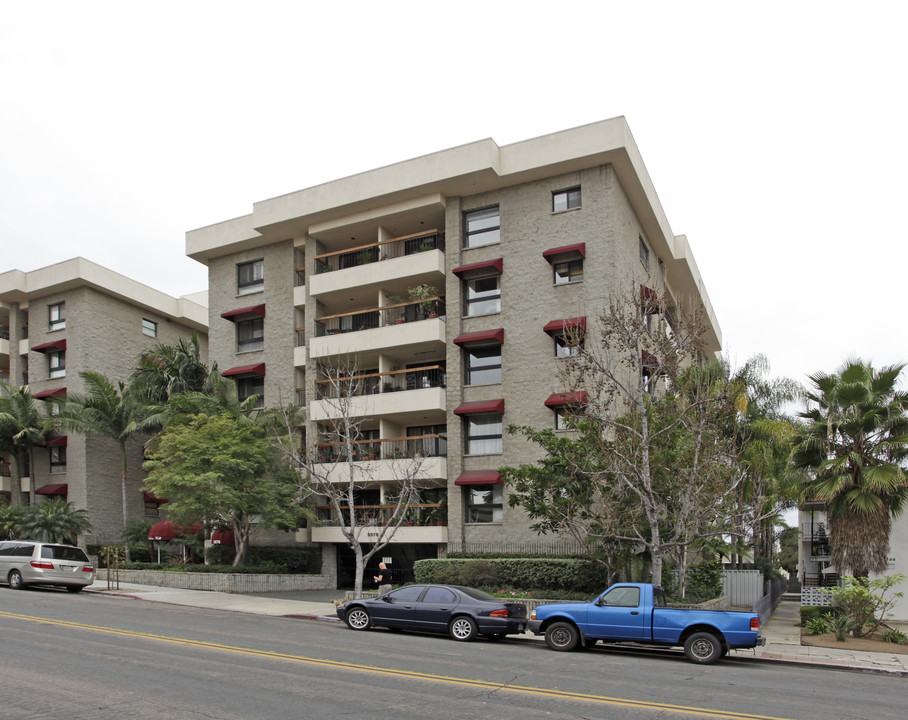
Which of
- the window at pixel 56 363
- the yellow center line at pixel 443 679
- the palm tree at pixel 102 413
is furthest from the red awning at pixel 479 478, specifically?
the window at pixel 56 363

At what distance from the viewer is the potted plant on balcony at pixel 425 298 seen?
1262 inches

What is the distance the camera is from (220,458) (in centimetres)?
2844

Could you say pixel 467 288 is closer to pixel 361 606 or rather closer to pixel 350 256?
pixel 350 256

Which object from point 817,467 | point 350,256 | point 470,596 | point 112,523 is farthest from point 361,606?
point 112,523

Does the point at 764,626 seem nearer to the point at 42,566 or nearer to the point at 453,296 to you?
the point at 453,296

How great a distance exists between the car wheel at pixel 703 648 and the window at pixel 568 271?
16740 mm

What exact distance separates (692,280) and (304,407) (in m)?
20.2

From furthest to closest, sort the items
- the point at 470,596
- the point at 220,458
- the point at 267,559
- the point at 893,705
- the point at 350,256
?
the point at 350,256 < the point at 267,559 < the point at 220,458 < the point at 470,596 < the point at 893,705

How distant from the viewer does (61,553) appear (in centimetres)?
2623

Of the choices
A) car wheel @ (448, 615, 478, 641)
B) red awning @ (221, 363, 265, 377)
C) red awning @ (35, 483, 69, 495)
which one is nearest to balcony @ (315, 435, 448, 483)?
red awning @ (221, 363, 265, 377)

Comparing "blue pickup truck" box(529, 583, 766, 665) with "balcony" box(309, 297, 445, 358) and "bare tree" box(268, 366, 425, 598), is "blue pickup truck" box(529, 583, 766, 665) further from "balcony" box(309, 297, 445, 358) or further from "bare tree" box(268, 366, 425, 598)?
"balcony" box(309, 297, 445, 358)

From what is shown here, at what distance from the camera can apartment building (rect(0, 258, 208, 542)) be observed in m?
39.8

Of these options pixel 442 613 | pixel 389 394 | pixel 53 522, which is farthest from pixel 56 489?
pixel 442 613

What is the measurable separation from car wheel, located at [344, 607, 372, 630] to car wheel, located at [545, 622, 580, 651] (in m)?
4.47
